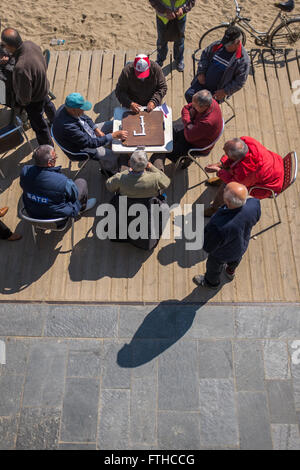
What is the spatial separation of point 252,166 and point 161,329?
237cm

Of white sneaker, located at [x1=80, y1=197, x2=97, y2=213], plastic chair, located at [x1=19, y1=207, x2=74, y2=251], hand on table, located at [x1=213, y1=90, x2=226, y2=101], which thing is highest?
hand on table, located at [x1=213, y1=90, x2=226, y2=101]

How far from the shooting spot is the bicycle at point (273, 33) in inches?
280

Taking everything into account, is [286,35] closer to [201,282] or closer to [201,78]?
[201,78]

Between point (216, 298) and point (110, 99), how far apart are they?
159 inches

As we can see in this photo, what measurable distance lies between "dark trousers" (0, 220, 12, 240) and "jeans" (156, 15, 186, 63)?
4273 mm

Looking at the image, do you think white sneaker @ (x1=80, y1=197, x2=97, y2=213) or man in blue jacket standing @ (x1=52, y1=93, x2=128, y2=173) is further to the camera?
white sneaker @ (x1=80, y1=197, x2=97, y2=213)

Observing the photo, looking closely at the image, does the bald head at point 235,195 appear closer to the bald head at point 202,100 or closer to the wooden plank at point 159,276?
the bald head at point 202,100

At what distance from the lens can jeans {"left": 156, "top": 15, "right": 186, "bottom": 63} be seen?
252 inches

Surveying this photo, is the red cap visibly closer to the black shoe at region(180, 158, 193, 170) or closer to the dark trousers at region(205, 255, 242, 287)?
the black shoe at region(180, 158, 193, 170)

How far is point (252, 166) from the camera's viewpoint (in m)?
4.68

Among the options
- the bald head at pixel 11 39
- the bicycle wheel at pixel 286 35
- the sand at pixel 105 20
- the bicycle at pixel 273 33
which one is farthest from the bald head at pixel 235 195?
the sand at pixel 105 20

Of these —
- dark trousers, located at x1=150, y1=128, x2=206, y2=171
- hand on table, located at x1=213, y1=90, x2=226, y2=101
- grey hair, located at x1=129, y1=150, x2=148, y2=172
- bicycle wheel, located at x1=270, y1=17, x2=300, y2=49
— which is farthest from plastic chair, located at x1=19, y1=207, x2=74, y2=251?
bicycle wheel, located at x1=270, y1=17, x2=300, y2=49
